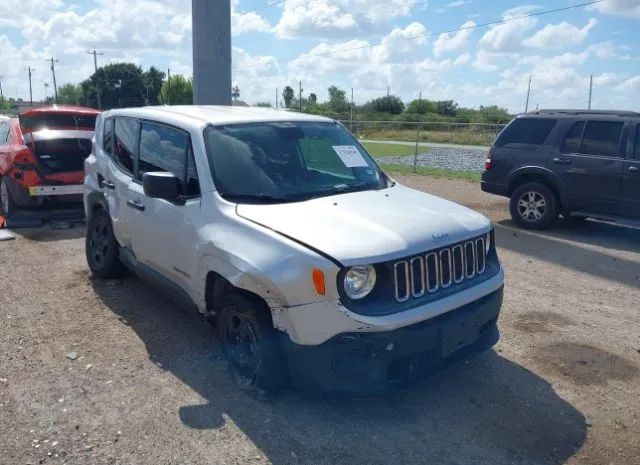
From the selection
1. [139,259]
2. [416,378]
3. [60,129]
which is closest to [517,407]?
[416,378]

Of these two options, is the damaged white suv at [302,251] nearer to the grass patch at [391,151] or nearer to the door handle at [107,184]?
the door handle at [107,184]

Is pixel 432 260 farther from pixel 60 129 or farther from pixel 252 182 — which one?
pixel 60 129

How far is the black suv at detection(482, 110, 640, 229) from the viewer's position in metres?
8.59

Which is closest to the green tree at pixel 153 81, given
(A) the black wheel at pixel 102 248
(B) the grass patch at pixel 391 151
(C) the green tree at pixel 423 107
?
(C) the green tree at pixel 423 107

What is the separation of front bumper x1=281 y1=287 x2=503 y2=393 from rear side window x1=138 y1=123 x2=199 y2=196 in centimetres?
162

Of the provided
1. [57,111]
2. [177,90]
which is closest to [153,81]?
[177,90]

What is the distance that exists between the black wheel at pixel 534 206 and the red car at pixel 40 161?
686 centimetres

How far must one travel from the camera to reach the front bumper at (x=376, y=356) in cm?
342

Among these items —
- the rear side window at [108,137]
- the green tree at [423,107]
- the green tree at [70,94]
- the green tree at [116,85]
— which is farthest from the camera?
the green tree at [70,94]

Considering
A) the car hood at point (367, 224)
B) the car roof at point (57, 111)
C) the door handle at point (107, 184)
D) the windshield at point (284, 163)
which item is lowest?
the door handle at point (107, 184)

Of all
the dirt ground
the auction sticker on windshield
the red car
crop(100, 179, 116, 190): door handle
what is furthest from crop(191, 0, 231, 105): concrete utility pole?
the auction sticker on windshield

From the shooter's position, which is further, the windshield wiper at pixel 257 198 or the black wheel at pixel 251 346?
the windshield wiper at pixel 257 198

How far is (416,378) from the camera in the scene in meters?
3.63

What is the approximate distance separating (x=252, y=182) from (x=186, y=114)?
3.61 feet
